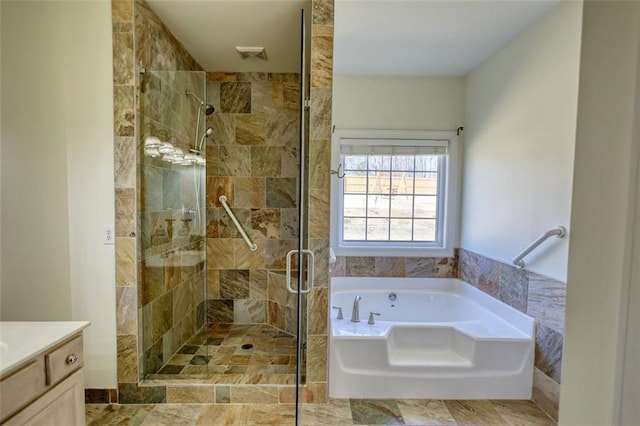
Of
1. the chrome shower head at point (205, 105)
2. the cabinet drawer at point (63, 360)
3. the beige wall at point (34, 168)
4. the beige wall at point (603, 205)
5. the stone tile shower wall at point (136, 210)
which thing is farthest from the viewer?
the chrome shower head at point (205, 105)

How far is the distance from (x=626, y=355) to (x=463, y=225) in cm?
295

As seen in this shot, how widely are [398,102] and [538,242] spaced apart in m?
1.88

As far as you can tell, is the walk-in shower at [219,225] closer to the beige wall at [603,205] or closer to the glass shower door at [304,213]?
the glass shower door at [304,213]

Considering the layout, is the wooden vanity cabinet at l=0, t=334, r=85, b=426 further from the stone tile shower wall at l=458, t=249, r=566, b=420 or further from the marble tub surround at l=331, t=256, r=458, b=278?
the stone tile shower wall at l=458, t=249, r=566, b=420

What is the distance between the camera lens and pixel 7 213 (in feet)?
5.84

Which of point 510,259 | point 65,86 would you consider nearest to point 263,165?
point 65,86

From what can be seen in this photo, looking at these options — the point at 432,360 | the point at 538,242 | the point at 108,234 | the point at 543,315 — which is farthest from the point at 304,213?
the point at 543,315

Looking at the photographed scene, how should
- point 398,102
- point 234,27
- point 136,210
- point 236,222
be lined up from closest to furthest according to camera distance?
point 136,210 < point 234,27 < point 236,222 < point 398,102

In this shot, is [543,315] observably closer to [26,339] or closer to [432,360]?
[432,360]

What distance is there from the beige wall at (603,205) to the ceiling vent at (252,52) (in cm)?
250

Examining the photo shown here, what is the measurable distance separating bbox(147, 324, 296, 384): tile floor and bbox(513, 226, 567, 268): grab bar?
184cm

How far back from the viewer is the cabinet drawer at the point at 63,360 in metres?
1.13

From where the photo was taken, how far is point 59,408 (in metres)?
1.19

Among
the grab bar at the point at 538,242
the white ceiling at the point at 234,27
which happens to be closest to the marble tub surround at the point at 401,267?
the grab bar at the point at 538,242
